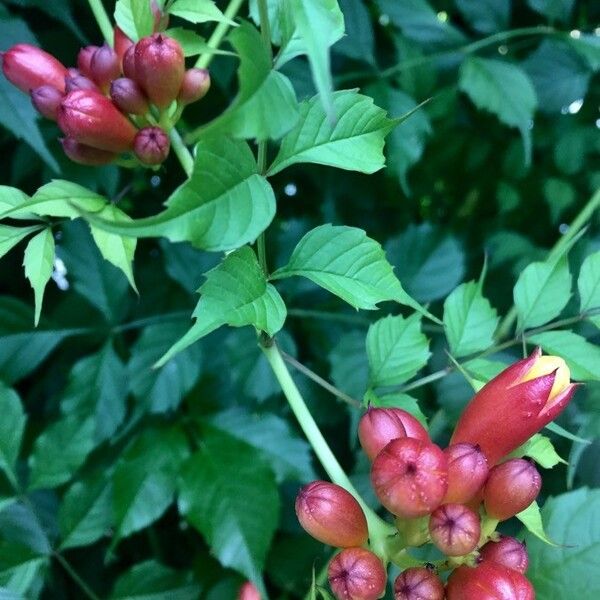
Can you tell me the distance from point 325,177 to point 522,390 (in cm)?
83

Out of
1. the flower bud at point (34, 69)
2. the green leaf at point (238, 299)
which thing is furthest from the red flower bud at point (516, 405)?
the flower bud at point (34, 69)

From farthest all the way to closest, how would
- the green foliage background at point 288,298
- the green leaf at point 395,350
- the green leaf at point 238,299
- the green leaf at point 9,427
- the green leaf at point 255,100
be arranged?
the green leaf at point 9,427 < the green leaf at point 395,350 < the green foliage background at point 288,298 < the green leaf at point 238,299 < the green leaf at point 255,100

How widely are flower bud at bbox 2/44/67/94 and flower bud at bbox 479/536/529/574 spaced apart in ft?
2.08

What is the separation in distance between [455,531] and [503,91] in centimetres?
86

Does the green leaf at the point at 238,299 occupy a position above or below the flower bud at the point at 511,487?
above

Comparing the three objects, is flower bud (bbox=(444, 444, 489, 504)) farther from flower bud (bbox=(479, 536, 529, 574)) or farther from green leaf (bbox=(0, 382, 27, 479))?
green leaf (bbox=(0, 382, 27, 479))

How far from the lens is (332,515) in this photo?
2.13ft

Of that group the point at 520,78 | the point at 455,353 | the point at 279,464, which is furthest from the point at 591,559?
the point at 520,78

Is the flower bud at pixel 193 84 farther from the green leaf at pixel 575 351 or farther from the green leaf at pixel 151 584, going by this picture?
the green leaf at pixel 151 584

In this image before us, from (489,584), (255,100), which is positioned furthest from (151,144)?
(489,584)

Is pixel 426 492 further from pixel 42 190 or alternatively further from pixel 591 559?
pixel 42 190

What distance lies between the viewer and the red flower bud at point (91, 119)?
686mm

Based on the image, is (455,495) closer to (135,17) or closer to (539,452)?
(539,452)

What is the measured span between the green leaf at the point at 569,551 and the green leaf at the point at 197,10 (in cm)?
65
